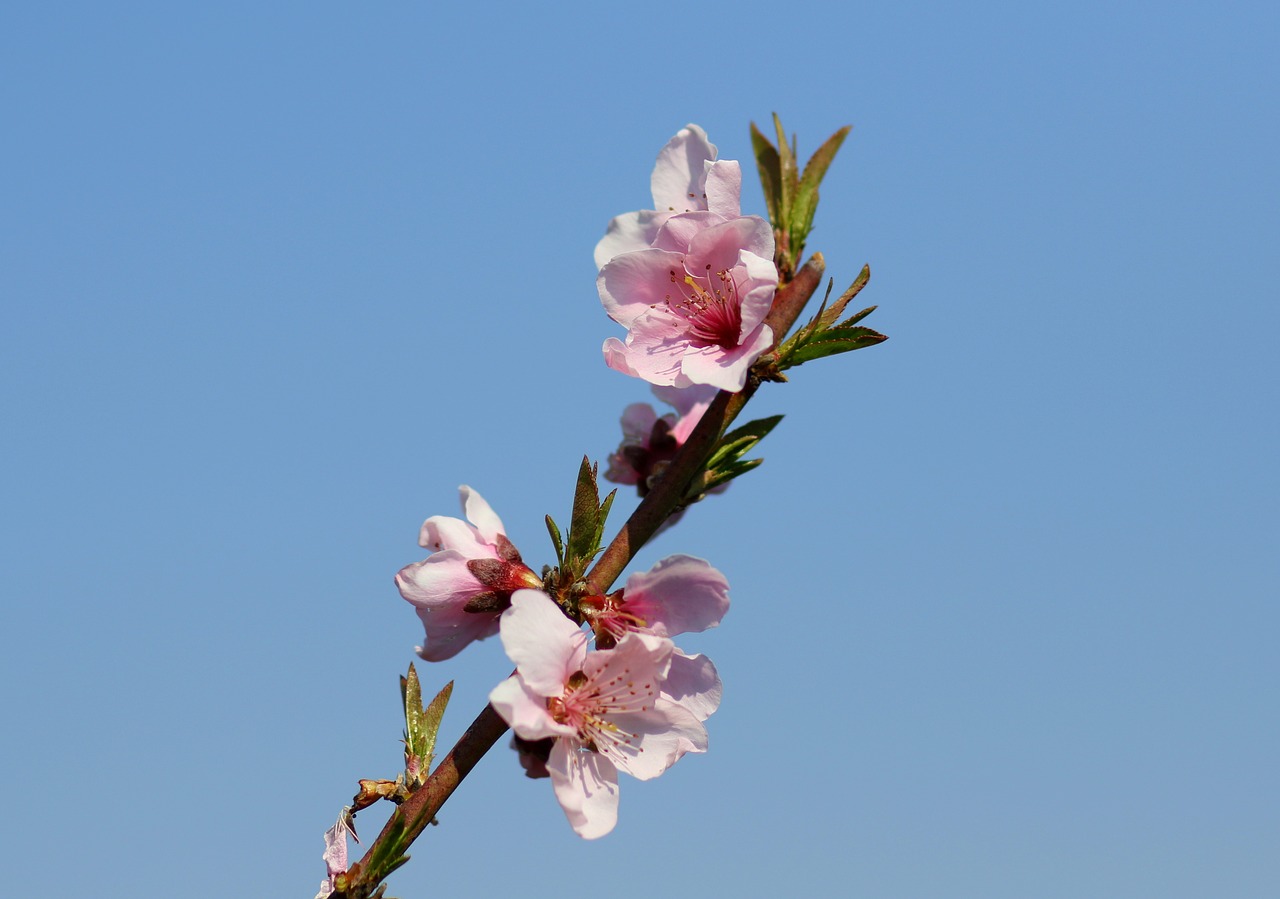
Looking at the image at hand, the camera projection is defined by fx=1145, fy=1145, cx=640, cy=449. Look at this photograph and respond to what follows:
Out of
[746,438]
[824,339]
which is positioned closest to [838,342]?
[824,339]

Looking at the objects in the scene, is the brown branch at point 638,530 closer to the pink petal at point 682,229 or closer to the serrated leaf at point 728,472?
the serrated leaf at point 728,472

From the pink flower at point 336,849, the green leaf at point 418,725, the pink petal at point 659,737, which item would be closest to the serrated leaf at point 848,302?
the pink petal at point 659,737

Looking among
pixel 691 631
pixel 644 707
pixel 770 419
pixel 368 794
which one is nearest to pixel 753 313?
pixel 770 419

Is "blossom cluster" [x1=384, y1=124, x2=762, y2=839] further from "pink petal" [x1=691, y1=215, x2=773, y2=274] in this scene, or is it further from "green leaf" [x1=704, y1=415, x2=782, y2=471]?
"green leaf" [x1=704, y1=415, x2=782, y2=471]

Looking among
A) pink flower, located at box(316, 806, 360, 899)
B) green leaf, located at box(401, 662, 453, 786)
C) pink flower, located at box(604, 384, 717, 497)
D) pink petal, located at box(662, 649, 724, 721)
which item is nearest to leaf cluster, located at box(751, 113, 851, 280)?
pink flower, located at box(604, 384, 717, 497)

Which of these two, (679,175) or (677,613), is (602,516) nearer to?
(677,613)

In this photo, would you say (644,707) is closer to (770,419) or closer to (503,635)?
(503,635)

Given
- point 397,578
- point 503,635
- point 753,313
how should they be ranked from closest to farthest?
point 503,635 < point 753,313 < point 397,578
